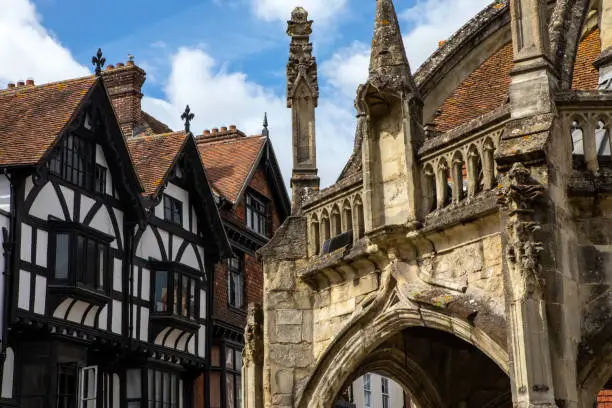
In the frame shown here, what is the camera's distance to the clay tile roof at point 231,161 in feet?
101

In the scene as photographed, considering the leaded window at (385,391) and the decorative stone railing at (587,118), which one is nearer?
the decorative stone railing at (587,118)

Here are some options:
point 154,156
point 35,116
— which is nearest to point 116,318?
point 35,116

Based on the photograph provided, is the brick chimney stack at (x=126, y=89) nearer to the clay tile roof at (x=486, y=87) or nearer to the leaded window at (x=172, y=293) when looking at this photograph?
the leaded window at (x=172, y=293)

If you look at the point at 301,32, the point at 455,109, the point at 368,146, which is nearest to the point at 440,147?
the point at 368,146

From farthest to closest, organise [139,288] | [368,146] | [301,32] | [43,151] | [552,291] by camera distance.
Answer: [139,288], [43,151], [301,32], [368,146], [552,291]

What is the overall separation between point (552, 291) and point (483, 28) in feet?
21.4

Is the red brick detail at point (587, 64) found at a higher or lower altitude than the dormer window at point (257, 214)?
lower

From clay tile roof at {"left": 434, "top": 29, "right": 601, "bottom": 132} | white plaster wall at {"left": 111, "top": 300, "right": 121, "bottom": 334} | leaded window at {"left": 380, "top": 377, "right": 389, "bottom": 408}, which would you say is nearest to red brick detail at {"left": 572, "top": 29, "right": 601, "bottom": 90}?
clay tile roof at {"left": 434, "top": 29, "right": 601, "bottom": 132}

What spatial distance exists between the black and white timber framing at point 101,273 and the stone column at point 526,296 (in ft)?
45.9

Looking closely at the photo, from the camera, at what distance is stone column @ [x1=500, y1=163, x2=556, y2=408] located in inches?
299

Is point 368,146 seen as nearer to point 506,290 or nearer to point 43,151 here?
point 506,290

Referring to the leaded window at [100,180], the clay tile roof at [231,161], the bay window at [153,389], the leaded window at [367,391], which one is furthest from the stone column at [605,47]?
the leaded window at [367,391]

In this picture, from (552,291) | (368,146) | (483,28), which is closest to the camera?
(552,291)

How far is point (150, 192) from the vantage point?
25547 mm
